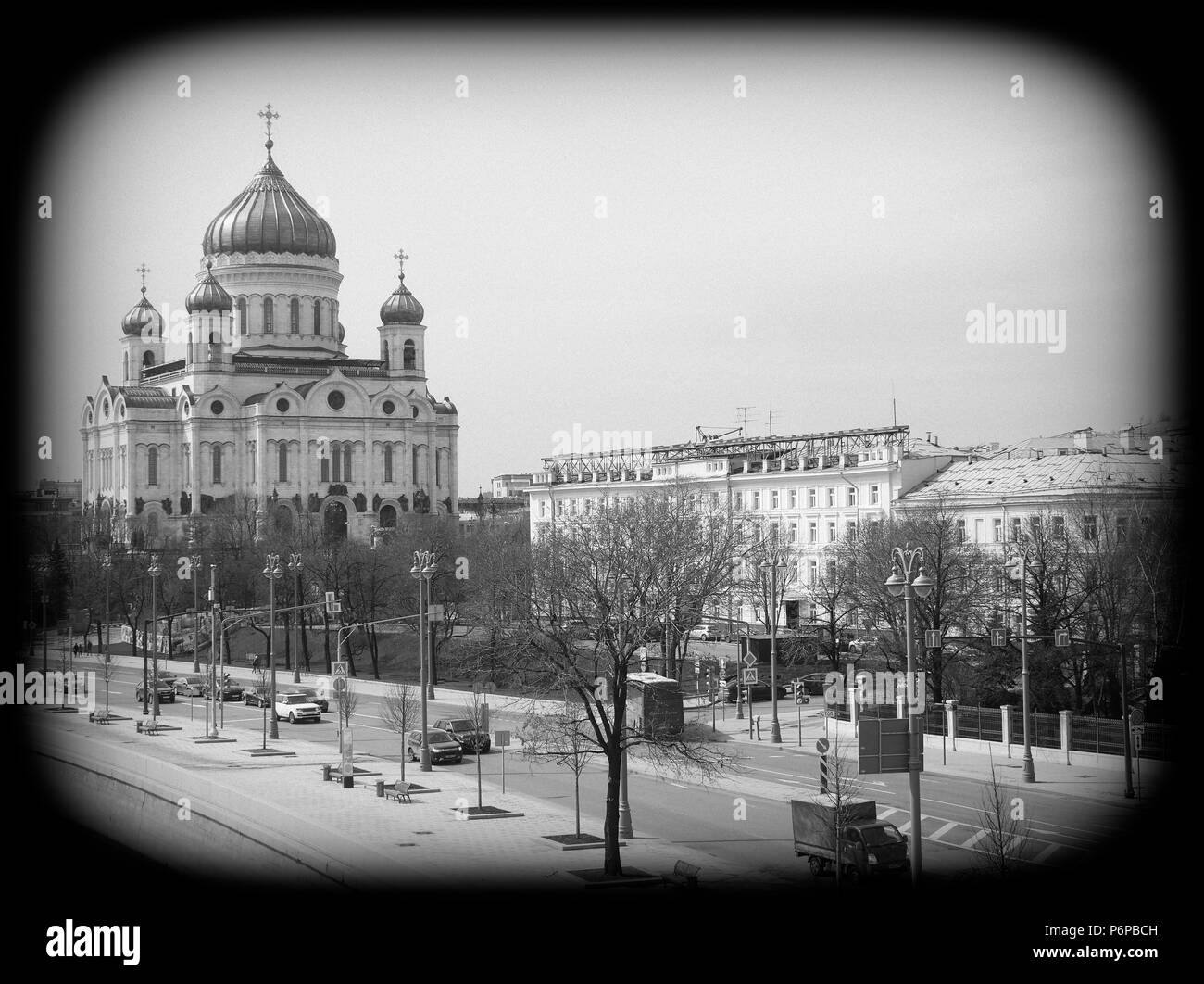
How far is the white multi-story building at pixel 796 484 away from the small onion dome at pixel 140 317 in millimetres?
36101

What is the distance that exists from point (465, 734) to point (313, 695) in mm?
11703

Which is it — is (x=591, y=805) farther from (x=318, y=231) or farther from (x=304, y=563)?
(x=318, y=231)

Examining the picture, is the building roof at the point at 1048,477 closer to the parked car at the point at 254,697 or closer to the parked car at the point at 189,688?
the parked car at the point at 254,697

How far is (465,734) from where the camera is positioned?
1219 inches

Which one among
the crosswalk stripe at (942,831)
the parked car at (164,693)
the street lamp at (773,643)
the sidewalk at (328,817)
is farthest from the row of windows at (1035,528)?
the parked car at (164,693)

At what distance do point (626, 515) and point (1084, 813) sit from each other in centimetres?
2344

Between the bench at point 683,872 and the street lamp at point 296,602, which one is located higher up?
the street lamp at point 296,602

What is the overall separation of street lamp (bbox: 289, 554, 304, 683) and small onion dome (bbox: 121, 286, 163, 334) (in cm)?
4107

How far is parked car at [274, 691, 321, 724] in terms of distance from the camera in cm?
3722

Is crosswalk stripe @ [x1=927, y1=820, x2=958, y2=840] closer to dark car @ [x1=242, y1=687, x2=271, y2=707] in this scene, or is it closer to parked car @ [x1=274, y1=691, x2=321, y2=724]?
parked car @ [x1=274, y1=691, x2=321, y2=724]

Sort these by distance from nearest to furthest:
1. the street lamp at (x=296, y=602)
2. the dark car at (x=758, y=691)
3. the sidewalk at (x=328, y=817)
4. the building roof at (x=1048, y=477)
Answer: the sidewalk at (x=328, y=817) < the dark car at (x=758, y=691) < the building roof at (x=1048, y=477) < the street lamp at (x=296, y=602)

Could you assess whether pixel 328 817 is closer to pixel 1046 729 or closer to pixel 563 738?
pixel 563 738

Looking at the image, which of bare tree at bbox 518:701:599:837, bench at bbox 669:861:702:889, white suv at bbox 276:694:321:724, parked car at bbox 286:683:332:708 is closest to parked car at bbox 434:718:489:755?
bare tree at bbox 518:701:599:837

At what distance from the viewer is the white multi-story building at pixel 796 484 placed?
49.7 metres
